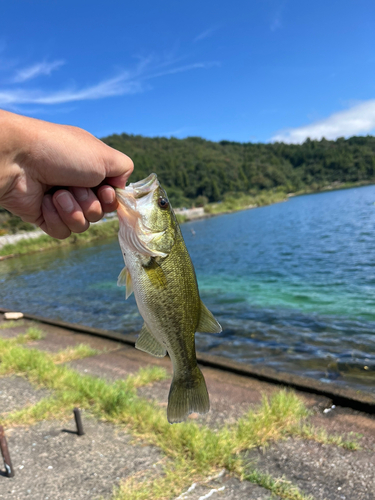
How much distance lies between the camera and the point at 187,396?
A: 2.51 metres

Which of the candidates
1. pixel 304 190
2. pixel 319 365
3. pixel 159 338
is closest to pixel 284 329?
pixel 319 365

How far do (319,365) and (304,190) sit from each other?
179 metres

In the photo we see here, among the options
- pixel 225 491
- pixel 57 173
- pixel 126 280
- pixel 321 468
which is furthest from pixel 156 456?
pixel 57 173

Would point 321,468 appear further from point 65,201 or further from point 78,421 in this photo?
point 65,201

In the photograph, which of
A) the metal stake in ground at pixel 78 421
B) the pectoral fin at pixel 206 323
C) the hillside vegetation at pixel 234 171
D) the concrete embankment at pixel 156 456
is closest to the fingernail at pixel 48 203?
the pectoral fin at pixel 206 323

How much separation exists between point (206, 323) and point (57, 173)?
1.49 metres

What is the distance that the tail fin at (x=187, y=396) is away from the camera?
2459 millimetres

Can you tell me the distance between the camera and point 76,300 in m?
22.0

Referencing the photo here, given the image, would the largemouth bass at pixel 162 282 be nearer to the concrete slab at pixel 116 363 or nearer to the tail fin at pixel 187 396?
the tail fin at pixel 187 396

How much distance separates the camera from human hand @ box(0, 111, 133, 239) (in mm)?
2350

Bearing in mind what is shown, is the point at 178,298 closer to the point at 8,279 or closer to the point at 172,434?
the point at 172,434

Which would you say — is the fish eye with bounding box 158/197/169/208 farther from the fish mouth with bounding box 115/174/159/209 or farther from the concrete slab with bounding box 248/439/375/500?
the concrete slab with bounding box 248/439/375/500

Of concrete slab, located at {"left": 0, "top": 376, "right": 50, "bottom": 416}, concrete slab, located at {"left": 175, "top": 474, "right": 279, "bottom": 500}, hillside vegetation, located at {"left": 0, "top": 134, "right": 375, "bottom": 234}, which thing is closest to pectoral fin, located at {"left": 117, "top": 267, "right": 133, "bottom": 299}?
concrete slab, located at {"left": 175, "top": 474, "right": 279, "bottom": 500}

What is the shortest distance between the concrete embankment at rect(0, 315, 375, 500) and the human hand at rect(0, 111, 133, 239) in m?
3.68
